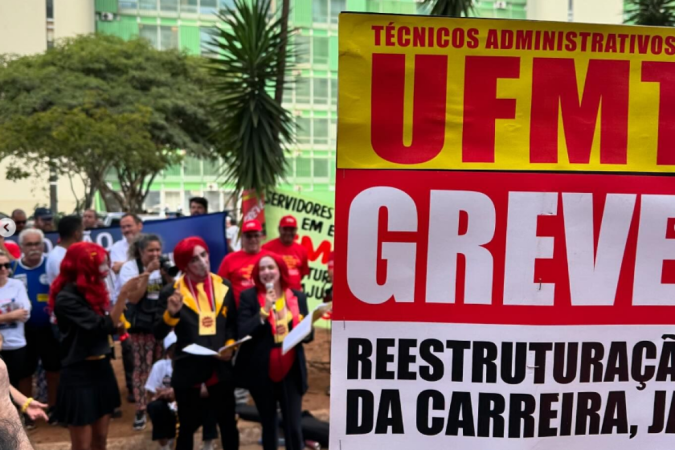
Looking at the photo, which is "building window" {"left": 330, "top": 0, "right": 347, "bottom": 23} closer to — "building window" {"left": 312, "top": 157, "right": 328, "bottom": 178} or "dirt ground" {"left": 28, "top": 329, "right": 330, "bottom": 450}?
"building window" {"left": 312, "top": 157, "right": 328, "bottom": 178}

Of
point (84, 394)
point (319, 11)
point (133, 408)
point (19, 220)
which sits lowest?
point (133, 408)

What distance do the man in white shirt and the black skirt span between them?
106 inches

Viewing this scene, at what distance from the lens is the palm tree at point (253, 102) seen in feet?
31.7

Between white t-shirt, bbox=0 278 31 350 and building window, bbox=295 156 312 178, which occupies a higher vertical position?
white t-shirt, bbox=0 278 31 350

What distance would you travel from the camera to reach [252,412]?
753 centimetres

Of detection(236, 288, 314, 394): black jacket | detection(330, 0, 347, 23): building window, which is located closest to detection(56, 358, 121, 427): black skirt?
detection(236, 288, 314, 394): black jacket

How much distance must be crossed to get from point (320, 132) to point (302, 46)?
5.71 meters

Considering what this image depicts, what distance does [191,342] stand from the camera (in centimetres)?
555

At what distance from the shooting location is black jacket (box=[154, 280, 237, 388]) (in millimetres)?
5535

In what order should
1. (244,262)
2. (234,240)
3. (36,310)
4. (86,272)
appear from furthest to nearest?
1. (234,240)
2. (36,310)
3. (244,262)
4. (86,272)

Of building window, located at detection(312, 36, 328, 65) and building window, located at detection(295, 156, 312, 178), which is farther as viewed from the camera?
building window, located at detection(295, 156, 312, 178)

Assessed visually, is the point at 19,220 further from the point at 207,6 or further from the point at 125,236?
the point at 207,6

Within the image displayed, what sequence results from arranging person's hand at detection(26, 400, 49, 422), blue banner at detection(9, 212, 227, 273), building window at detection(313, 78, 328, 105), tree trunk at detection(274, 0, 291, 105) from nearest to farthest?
person's hand at detection(26, 400, 49, 422) < blue banner at detection(9, 212, 227, 273) < tree trunk at detection(274, 0, 291, 105) < building window at detection(313, 78, 328, 105)

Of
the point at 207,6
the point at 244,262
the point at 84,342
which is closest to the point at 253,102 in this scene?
the point at 244,262
